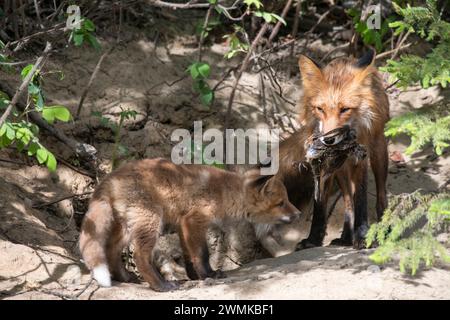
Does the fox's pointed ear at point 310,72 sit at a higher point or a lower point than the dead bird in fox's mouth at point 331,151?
higher

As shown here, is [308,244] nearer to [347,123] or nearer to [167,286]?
[347,123]

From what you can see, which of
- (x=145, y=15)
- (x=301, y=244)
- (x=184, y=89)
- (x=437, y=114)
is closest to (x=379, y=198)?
(x=301, y=244)

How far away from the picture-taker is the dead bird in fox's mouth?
6.37m

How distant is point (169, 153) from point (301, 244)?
2.05m

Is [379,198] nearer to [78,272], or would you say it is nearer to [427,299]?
[427,299]

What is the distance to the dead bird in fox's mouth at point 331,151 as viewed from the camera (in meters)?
6.37

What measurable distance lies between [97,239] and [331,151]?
2.41 meters

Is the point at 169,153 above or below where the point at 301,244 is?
above

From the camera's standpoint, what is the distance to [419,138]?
4.78m

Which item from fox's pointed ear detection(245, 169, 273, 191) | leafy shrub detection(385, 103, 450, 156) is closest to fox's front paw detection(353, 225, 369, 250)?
fox's pointed ear detection(245, 169, 273, 191)

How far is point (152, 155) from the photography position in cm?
822

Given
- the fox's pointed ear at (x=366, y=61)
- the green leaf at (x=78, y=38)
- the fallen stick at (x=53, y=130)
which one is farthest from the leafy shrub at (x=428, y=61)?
the fallen stick at (x=53, y=130)

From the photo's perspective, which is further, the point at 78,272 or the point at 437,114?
the point at 78,272

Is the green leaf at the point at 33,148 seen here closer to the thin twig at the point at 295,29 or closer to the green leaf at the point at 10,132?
the green leaf at the point at 10,132
